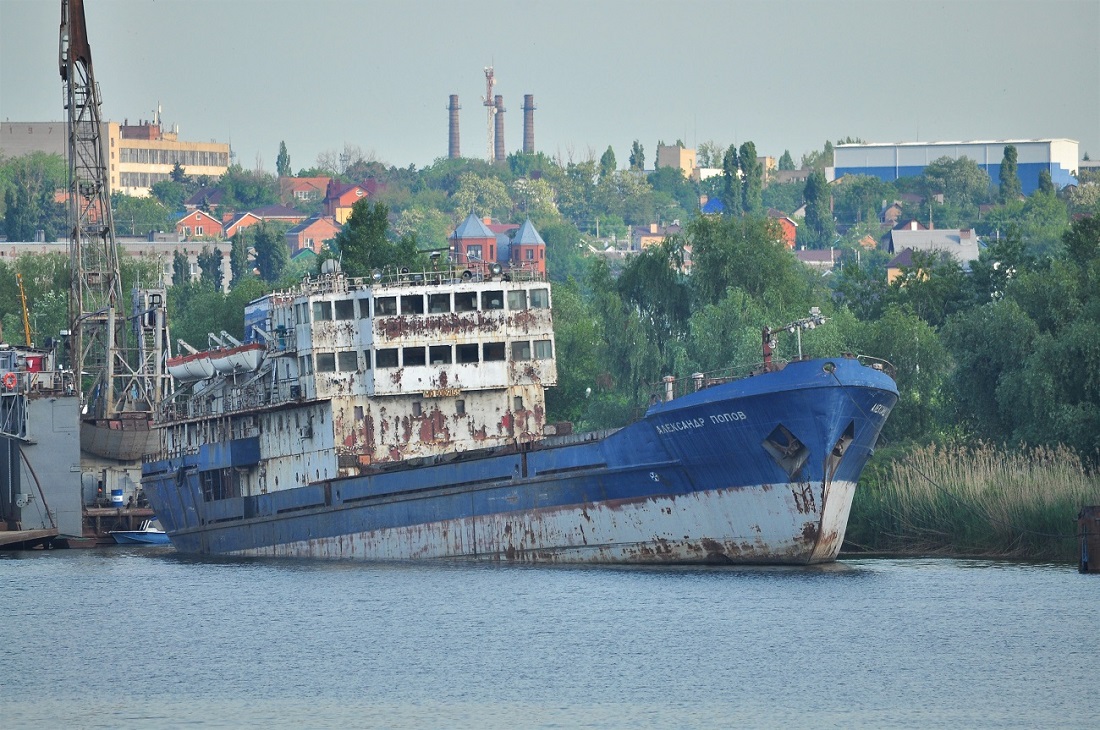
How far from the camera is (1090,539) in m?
54.9

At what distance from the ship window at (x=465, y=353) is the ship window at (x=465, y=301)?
1.19m

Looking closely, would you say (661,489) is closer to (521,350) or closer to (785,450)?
(785,450)

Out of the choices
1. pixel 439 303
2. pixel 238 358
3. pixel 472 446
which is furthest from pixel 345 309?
pixel 238 358

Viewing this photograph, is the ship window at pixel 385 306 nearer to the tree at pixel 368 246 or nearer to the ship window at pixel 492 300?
the ship window at pixel 492 300

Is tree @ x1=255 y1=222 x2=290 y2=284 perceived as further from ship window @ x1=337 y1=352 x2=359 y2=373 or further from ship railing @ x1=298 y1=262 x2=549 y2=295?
ship window @ x1=337 y1=352 x2=359 y2=373

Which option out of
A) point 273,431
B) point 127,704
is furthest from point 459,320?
point 127,704

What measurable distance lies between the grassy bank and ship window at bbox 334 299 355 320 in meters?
17.3

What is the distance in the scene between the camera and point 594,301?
299 feet

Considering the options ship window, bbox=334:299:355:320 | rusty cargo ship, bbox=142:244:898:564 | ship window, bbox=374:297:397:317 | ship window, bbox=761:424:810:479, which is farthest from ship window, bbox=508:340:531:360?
ship window, bbox=761:424:810:479

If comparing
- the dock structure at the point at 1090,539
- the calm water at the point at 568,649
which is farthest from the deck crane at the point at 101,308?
the dock structure at the point at 1090,539

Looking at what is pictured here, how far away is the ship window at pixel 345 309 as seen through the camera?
215ft

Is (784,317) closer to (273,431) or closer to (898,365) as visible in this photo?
(898,365)

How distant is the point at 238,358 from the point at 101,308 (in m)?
24.1

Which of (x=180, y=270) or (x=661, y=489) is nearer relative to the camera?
(x=661, y=489)
